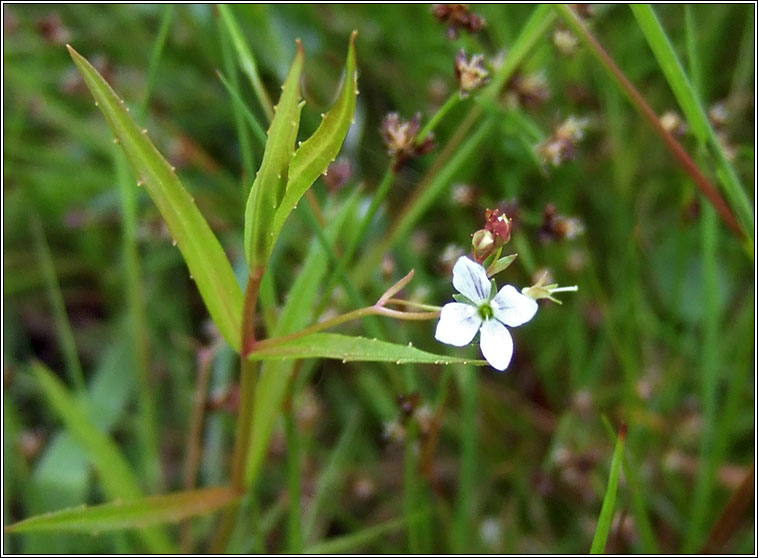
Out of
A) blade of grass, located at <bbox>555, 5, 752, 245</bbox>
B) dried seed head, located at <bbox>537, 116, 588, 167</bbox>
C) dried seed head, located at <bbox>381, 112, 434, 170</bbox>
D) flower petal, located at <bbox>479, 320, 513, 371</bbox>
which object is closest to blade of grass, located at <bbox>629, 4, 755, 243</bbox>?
blade of grass, located at <bbox>555, 5, 752, 245</bbox>

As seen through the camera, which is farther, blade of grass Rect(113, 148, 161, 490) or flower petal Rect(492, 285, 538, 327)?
blade of grass Rect(113, 148, 161, 490)

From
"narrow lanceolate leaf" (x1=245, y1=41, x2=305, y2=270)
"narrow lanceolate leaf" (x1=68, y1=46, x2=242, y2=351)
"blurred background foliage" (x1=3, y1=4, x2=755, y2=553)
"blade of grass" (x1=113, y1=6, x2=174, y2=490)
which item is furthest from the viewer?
"blurred background foliage" (x1=3, y1=4, x2=755, y2=553)

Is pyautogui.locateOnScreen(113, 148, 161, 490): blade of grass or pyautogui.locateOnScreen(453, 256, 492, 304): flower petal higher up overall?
pyautogui.locateOnScreen(113, 148, 161, 490): blade of grass

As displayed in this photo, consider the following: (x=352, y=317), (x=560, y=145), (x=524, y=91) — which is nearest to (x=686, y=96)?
(x=560, y=145)

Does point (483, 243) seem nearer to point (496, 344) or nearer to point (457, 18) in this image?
point (496, 344)

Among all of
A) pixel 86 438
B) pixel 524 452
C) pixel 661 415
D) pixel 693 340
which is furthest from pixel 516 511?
pixel 86 438

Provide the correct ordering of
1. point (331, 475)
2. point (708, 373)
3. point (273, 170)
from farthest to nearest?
1. point (331, 475)
2. point (708, 373)
3. point (273, 170)

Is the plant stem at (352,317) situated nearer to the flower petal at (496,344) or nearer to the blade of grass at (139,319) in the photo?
the flower petal at (496,344)

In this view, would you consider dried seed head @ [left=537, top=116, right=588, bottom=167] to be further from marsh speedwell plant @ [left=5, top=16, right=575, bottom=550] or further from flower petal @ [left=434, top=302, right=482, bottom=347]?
flower petal @ [left=434, top=302, right=482, bottom=347]

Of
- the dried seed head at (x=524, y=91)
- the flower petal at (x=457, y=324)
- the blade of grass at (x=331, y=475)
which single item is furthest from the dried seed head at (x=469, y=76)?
the blade of grass at (x=331, y=475)
